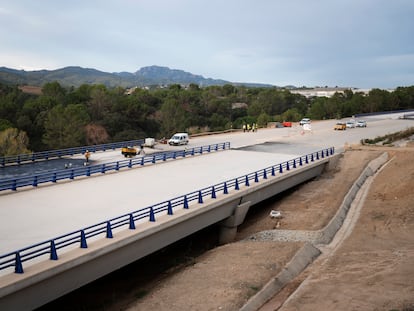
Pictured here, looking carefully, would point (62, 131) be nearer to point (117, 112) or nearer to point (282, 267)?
point (117, 112)

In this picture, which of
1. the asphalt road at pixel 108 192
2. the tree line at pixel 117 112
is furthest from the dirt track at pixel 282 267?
the tree line at pixel 117 112

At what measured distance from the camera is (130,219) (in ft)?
49.2

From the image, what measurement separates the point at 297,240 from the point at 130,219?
28.2ft

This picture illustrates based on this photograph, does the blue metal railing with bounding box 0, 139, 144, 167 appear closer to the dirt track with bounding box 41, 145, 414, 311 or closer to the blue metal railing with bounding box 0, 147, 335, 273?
the dirt track with bounding box 41, 145, 414, 311

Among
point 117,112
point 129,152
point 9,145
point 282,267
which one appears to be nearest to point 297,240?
point 282,267

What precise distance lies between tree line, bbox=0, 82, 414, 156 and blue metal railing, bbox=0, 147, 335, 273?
25860 mm

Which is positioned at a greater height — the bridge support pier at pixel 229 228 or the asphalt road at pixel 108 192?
the asphalt road at pixel 108 192

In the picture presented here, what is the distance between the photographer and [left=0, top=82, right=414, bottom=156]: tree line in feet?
155

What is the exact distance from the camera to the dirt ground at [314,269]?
1325 centimetres

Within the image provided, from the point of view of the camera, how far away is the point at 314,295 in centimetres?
1382

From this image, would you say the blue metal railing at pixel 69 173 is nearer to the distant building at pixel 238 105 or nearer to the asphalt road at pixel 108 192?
the asphalt road at pixel 108 192

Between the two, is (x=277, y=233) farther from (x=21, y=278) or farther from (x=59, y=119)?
(x=59, y=119)

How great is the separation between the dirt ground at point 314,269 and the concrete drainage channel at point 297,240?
0.24 meters

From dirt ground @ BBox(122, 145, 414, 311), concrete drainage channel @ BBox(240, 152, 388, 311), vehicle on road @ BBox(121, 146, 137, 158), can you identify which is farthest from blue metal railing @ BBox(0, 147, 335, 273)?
vehicle on road @ BBox(121, 146, 137, 158)
